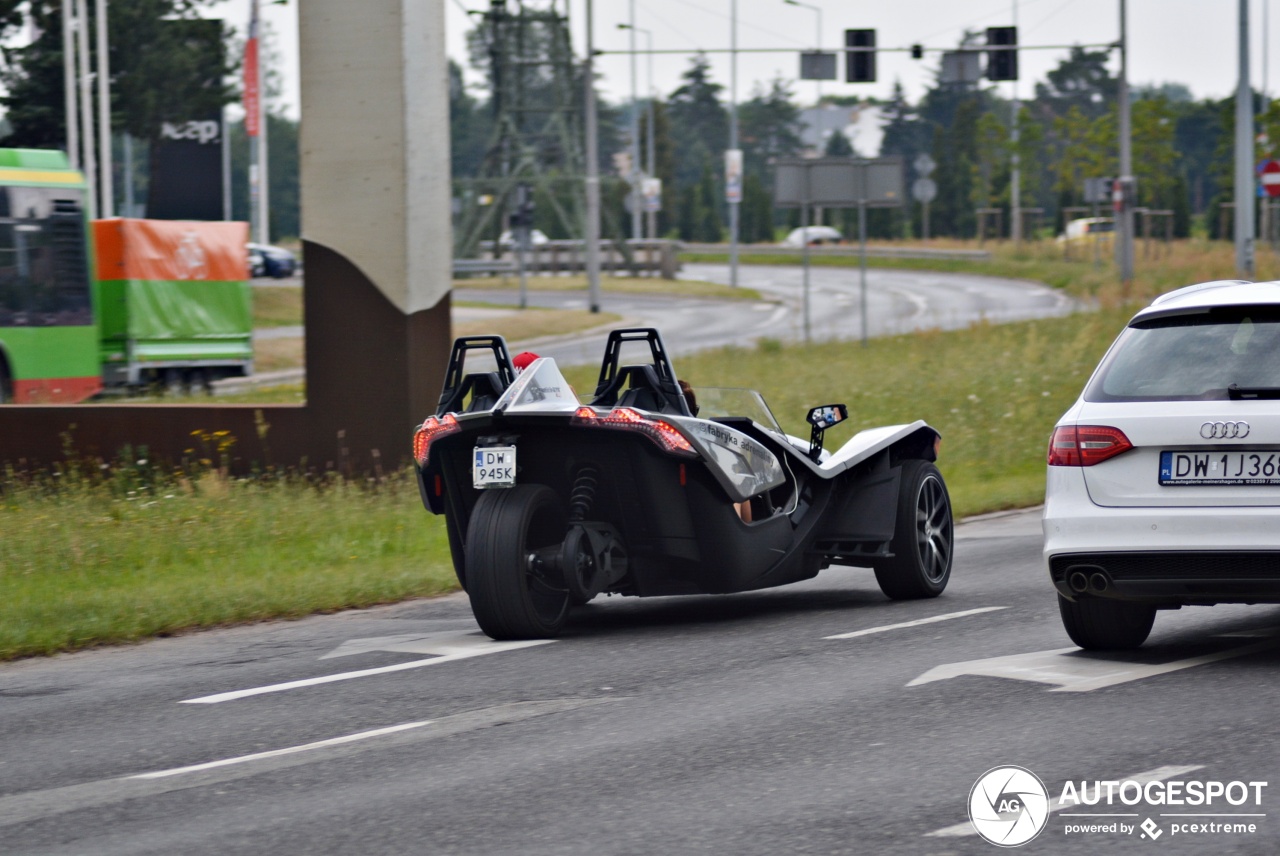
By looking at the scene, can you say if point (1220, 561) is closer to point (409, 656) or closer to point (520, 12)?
point (409, 656)

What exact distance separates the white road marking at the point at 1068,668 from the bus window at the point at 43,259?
20.2 metres

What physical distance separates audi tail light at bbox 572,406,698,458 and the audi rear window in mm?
1973

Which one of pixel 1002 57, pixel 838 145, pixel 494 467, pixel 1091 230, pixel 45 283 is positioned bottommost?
pixel 494 467

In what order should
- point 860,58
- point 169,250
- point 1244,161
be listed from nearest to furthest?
point 169,250
point 1244,161
point 860,58

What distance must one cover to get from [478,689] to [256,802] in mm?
1961

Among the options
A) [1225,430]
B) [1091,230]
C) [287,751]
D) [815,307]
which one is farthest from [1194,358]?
[1091,230]

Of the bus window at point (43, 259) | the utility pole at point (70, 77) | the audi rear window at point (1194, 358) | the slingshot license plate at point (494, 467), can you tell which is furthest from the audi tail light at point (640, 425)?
the utility pole at point (70, 77)

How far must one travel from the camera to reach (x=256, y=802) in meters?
5.92

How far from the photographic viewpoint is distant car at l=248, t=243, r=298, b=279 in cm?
6856

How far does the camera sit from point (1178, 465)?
24.8ft

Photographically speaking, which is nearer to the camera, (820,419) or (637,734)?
(637,734)

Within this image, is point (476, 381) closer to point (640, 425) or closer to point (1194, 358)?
point (640, 425)

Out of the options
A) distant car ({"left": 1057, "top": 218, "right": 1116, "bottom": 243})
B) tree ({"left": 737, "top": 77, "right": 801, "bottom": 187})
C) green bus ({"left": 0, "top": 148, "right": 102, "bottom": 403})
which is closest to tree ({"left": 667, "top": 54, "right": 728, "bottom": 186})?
tree ({"left": 737, "top": 77, "right": 801, "bottom": 187})

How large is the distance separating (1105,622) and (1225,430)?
115cm
